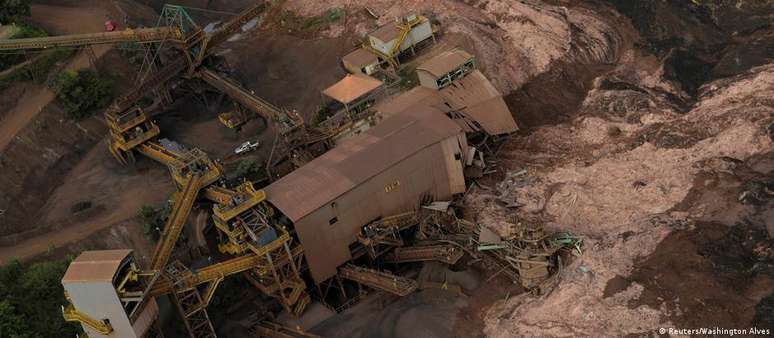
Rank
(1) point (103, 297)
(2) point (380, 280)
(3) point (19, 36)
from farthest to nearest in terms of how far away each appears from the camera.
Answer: (3) point (19, 36)
(2) point (380, 280)
(1) point (103, 297)

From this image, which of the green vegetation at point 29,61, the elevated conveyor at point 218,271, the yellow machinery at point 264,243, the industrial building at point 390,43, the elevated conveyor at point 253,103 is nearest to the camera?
the elevated conveyor at point 218,271

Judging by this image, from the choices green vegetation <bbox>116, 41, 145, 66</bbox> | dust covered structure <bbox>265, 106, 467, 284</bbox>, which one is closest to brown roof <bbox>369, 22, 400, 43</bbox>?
dust covered structure <bbox>265, 106, 467, 284</bbox>

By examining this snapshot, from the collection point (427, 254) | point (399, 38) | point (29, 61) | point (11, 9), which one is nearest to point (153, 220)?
point (427, 254)

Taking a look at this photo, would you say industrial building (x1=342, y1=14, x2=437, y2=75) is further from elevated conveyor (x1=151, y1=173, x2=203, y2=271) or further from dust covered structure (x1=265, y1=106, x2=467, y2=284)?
elevated conveyor (x1=151, y1=173, x2=203, y2=271)

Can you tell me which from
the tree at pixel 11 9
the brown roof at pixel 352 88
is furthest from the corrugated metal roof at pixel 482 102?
the tree at pixel 11 9

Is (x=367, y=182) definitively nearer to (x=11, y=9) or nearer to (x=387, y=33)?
(x=387, y=33)

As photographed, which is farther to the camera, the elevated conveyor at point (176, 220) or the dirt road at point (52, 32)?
the dirt road at point (52, 32)

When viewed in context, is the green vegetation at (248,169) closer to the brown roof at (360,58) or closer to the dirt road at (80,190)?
the dirt road at (80,190)
